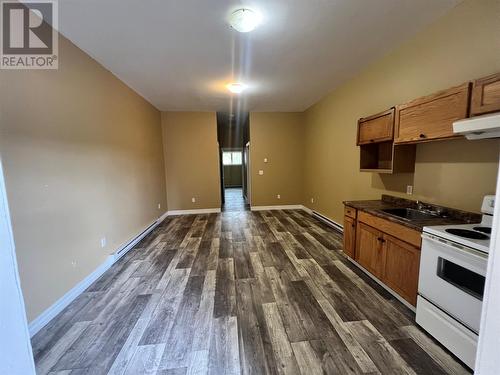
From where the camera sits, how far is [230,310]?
218cm

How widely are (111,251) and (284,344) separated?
274 centimetres

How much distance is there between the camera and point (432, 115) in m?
2.09

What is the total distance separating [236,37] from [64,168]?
2.38 m

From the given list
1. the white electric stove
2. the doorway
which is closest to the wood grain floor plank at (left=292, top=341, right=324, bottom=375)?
the white electric stove

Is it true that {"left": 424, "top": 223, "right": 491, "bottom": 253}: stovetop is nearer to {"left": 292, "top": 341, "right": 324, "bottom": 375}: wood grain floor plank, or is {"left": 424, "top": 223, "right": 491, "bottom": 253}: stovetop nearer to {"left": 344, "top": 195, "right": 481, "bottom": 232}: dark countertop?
{"left": 344, "top": 195, "right": 481, "bottom": 232}: dark countertop

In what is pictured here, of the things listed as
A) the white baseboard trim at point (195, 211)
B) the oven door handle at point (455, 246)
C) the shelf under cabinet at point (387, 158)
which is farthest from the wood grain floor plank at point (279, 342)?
the white baseboard trim at point (195, 211)

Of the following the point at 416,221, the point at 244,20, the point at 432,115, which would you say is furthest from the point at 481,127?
the point at 244,20

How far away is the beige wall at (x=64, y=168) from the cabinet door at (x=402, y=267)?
3.38 meters

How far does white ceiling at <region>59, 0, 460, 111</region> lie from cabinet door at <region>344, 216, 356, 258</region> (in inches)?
89.8

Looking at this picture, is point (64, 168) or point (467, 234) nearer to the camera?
point (467, 234)

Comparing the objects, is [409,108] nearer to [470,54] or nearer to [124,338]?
[470,54]

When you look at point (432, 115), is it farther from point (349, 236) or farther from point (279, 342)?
point (279, 342)

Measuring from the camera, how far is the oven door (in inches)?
57.8

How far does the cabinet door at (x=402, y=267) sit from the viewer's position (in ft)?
6.63
